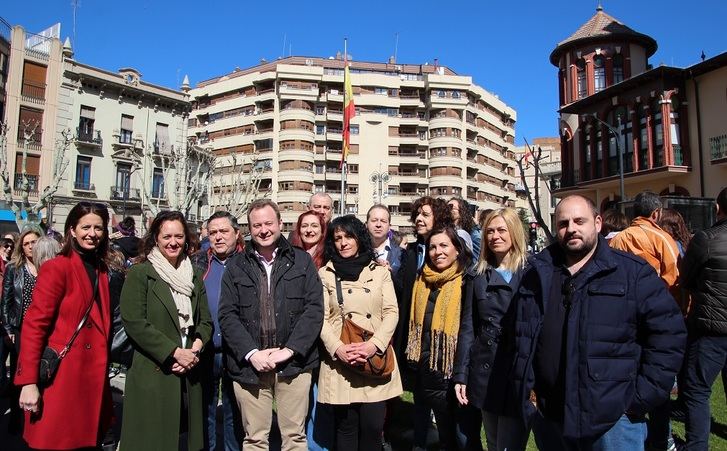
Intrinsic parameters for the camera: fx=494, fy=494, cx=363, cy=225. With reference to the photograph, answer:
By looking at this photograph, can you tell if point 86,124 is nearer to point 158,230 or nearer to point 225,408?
point 158,230

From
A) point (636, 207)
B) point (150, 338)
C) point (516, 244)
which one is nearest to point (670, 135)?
point (636, 207)

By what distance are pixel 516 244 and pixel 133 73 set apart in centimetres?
3894

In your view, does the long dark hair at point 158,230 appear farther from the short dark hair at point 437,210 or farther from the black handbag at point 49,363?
the short dark hair at point 437,210

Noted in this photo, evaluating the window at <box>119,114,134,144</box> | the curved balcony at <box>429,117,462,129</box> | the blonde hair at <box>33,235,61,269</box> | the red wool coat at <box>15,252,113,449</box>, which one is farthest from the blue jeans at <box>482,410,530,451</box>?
the curved balcony at <box>429,117,462,129</box>

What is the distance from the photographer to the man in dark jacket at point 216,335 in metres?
4.06

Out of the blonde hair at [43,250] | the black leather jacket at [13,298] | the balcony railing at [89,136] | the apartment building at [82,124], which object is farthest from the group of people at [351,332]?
the balcony railing at [89,136]

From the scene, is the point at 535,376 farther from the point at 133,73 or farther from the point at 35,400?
the point at 133,73

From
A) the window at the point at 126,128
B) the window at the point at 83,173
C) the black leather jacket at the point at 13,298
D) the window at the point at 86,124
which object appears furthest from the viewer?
the window at the point at 126,128

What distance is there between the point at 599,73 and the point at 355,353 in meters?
30.9

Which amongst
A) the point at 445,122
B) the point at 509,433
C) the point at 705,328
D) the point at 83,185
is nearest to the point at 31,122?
the point at 83,185

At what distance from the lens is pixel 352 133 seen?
59.2m

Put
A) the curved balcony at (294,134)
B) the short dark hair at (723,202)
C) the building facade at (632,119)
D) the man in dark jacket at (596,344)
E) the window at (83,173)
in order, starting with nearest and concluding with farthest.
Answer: the man in dark jacket at (596,344)
the short dark hair at (723,202)
the building facade at (632,119)
the window at (83,173)
the curved balcony at (294,134)

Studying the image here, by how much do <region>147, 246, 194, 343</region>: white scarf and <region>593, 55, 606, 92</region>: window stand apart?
101 feet

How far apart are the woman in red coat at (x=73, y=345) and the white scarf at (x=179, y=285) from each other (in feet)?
1.32
